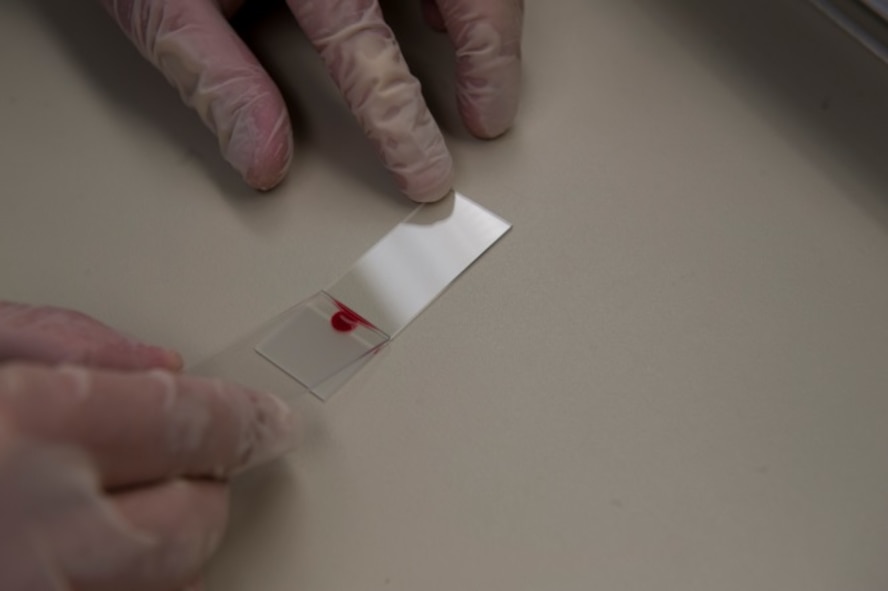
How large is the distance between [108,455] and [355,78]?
50 centimetres

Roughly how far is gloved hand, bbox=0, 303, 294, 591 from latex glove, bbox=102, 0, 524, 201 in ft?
0.96

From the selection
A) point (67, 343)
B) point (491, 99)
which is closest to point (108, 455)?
point (67, 343)

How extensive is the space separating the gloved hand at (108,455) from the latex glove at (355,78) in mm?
292

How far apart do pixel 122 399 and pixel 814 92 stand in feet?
2.78

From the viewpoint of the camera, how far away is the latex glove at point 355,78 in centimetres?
88

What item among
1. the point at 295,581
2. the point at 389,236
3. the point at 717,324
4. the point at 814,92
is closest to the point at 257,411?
the point at 295,581

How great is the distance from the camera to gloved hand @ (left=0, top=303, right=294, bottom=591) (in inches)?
20.2

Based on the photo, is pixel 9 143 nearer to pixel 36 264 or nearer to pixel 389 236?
pixel 36 264

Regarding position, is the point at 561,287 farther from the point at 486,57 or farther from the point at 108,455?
the point at 108,455

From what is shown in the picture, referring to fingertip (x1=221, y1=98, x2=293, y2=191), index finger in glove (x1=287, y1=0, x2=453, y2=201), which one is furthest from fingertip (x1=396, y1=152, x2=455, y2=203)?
fingertip (x1=221, y1=98, x2=293, y2=191)

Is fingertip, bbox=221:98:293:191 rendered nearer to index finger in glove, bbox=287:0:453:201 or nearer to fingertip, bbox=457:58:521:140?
index finger in glove, bbox=287:0:453:201

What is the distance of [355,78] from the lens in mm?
886

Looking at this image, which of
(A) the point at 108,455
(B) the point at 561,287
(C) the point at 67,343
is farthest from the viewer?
(B) the point at 561,287

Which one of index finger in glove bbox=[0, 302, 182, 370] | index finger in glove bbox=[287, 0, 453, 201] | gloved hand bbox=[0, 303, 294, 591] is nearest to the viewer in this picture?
gloved hand bbox=[0, 303, 294, 591]
